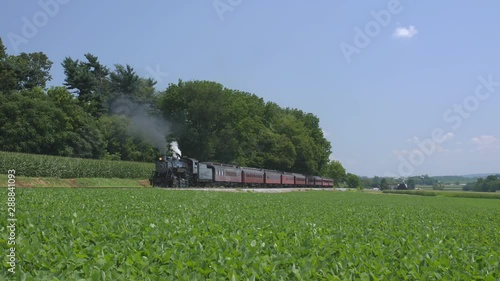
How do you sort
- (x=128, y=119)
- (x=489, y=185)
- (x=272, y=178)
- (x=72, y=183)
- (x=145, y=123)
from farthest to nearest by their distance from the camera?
(x=489, y=185) < (x=128, y=119) < (x=272, y=178) < (x=145, y=123) < (x=72, y=183)

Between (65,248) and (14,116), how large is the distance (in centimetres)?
5411

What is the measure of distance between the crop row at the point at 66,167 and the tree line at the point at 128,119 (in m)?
4.73

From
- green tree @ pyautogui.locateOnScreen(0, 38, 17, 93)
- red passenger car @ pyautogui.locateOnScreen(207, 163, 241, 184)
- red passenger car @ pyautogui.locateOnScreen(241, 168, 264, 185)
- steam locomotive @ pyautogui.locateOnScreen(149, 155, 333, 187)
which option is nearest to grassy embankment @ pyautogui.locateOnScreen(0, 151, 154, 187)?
steam locomotive @ pyautogui.locateOnScreen(149, 155, 333, 187)

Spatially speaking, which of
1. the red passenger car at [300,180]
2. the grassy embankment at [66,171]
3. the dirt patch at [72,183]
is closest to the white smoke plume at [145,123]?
the grassy embankment at [66,171]

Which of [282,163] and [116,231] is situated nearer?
[116,231]

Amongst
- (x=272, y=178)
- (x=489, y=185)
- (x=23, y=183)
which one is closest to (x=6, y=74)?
(x=23, y=183)

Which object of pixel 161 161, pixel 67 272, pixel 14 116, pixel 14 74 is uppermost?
pixel 14 74

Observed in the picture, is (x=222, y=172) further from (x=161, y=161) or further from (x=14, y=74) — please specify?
(x=14, y=74)

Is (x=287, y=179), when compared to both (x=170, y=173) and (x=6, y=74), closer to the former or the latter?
(x=170, y=173)

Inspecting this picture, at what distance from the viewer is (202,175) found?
160 feet

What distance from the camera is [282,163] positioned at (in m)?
96.1

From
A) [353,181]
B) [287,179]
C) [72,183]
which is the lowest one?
[72,183]

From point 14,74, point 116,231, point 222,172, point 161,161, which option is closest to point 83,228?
point 116,231

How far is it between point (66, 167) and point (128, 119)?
98.6ft
